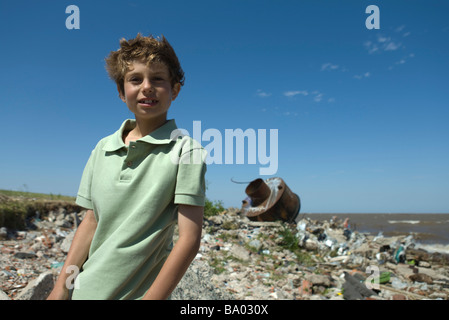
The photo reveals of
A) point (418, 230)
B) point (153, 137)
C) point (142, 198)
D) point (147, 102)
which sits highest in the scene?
point (147, 102)

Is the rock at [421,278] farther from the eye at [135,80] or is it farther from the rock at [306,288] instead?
the eye at [135,80]

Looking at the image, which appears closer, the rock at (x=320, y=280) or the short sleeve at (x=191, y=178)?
the short sleeve at (x=191, y=178)

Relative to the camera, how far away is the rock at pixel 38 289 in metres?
2.66

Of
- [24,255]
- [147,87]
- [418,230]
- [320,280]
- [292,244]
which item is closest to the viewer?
[147,87]

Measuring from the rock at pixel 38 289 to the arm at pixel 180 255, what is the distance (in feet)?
7.98

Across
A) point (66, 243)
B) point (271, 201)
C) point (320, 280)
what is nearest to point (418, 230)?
point (271, 201)

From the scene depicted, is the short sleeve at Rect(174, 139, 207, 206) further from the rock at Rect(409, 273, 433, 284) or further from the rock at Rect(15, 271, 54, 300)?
the rock at Rect(409, 273, 433, 284)

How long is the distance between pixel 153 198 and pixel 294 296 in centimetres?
380

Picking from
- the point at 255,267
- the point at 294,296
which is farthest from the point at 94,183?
the point at 255,267

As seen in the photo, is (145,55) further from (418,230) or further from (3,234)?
(418,230)

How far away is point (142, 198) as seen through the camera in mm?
987

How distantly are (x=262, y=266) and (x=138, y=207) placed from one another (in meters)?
4.52

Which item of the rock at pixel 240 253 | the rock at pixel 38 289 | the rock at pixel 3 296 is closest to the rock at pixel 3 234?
the rock at pixel 3 296

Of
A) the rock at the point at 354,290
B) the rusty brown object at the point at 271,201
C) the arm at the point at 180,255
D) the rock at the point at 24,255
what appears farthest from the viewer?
the rusty brown object at the point at 271,201
